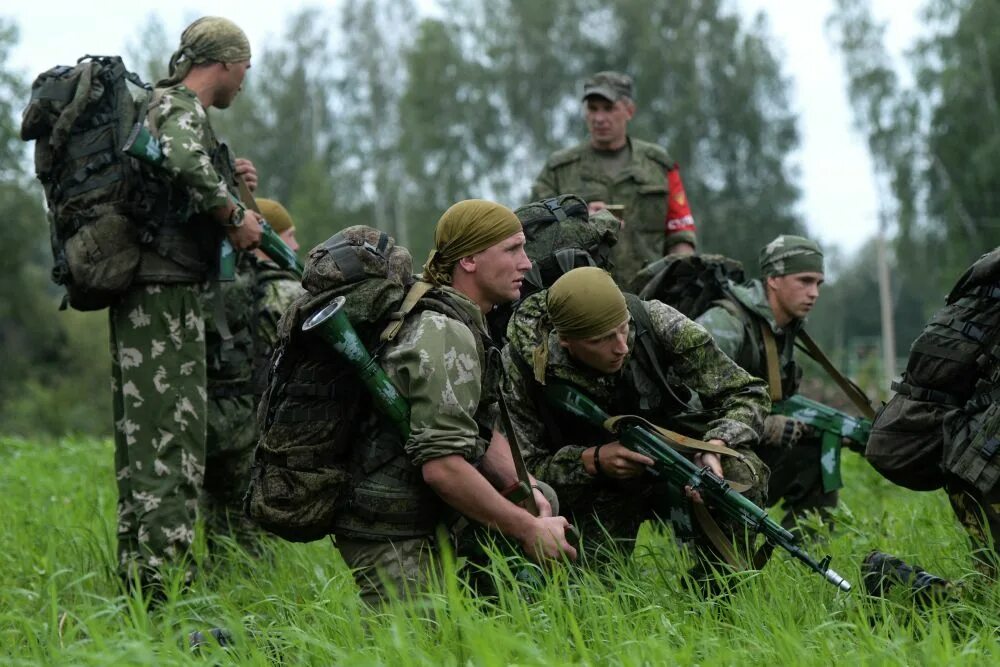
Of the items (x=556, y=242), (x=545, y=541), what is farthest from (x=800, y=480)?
(x=545, y=541)

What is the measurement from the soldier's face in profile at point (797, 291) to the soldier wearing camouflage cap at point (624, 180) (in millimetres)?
1242

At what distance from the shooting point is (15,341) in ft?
123

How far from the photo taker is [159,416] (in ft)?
17.8

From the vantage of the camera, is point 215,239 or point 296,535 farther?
point 215,239

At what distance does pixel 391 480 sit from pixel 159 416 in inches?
68.5

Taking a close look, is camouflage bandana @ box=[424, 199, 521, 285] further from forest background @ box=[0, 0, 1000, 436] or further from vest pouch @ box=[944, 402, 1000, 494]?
forest background @ box=[0, 0, 1000, 436]

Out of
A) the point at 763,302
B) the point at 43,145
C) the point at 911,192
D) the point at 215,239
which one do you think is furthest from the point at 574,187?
the point at 911,192

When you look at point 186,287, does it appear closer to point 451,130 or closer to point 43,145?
point 43,145

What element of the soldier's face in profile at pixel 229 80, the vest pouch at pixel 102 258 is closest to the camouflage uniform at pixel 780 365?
the soldier's face in profile at pixel 229 80

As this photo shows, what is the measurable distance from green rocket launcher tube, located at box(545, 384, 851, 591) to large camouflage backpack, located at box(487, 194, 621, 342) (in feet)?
1.78

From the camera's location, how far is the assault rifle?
6.21 meters

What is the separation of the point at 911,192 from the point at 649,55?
8.04 metres

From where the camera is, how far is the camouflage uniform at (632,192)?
725cm

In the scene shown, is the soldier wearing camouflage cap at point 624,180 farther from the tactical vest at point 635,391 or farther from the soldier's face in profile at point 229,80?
the tactical vest at point 635,391
